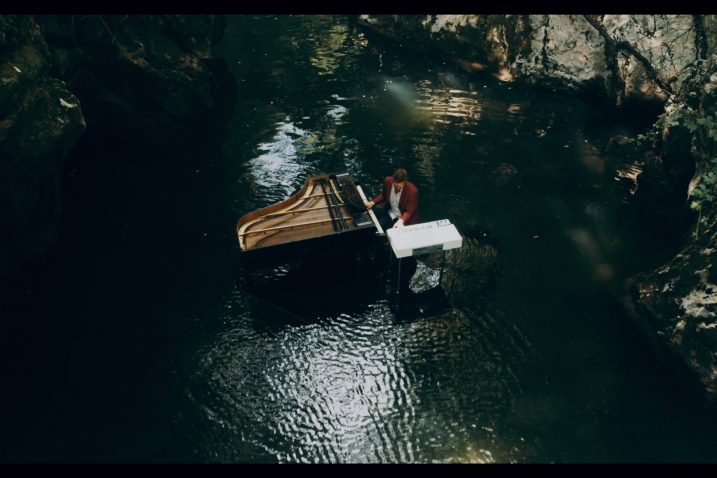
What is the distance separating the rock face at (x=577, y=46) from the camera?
13.9 meters

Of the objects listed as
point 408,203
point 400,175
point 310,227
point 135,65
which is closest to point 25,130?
point 310,227

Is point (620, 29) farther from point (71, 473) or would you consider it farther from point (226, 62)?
point (71, 473)

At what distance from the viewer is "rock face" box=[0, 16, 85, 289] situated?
8242mm

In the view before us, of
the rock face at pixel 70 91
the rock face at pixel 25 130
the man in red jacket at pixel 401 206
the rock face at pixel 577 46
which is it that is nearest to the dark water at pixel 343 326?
Answer: the man in red jacket at pixel 401 206

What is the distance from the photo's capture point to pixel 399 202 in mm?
9758

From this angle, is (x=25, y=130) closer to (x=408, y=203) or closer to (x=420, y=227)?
(x=408, y=203)

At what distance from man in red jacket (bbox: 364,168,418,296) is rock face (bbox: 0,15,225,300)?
561 cm

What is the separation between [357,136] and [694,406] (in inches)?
377

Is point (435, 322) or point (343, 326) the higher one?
point (435, 322)

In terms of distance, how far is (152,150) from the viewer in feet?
45.3

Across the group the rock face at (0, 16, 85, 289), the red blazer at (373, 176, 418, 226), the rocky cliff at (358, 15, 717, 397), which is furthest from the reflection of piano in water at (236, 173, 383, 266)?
the rocky cliff at (358, 15, 717, 397)

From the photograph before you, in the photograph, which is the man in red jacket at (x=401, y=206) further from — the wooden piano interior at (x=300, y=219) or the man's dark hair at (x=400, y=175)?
the wooden piano interior at (x=300, y=219)

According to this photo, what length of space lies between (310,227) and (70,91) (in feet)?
17.6

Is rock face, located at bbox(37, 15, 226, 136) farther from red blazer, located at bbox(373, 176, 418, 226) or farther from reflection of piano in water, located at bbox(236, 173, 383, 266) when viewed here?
red blazer, located at bbox(373, 176, 418, 226)
